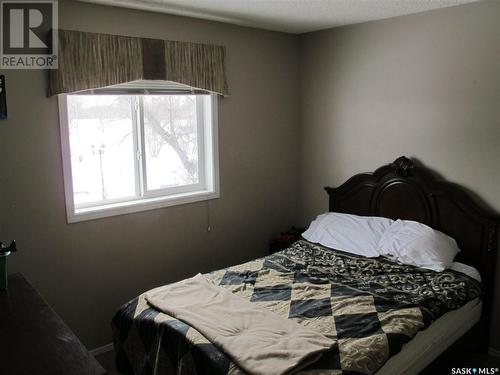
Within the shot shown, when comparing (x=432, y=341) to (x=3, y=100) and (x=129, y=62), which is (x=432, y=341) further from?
(x=3, y=100)

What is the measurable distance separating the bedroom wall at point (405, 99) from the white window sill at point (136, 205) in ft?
3.82

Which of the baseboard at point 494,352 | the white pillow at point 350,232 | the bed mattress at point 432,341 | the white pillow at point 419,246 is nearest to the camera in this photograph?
the bed mattress at point 432,341

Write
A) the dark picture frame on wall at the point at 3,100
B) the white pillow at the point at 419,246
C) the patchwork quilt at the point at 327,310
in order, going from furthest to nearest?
the white pillow at the point at 419,246, the dark picture frame on wall at the point at 3,100, the patchwork quilt at the point at 327,310

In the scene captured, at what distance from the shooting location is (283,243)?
3814 mm

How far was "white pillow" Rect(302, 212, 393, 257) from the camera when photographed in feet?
10.5

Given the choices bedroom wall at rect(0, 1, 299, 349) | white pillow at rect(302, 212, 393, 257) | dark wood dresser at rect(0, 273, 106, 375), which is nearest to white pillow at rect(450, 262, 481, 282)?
white pillow at rect(302, 212, 393, 257)

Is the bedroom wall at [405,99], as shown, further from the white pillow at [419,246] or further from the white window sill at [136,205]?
the white window sill at [136,205]

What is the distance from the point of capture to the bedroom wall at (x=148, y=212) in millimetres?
2641

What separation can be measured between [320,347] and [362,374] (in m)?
0.21

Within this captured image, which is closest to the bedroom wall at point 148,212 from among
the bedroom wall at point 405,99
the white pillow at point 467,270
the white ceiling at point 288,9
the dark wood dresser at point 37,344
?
the white ceiling at point 288,9

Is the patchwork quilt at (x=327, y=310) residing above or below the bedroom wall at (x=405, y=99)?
below

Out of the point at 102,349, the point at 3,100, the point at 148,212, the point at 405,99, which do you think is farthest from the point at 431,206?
the point at 3,100

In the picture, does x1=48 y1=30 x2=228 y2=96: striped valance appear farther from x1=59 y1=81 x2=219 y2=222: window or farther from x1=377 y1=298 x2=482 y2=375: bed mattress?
x1=377 y1=298 x2=482 y2=375: bed mattress

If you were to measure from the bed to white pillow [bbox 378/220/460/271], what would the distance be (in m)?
0.06
